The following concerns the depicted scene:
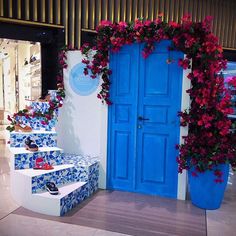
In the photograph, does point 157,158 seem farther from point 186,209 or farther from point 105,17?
point 105,17

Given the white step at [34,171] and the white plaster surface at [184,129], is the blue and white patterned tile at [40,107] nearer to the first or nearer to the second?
the white step at [34,171]

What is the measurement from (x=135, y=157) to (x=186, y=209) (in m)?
0.97

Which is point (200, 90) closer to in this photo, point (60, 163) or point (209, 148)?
point (209, 148)

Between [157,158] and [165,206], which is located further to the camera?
[157,158]

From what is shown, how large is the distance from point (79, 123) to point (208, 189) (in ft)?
6.99

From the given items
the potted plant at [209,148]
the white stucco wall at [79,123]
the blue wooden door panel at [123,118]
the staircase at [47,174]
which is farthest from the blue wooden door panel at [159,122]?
the staircase at [47,174]

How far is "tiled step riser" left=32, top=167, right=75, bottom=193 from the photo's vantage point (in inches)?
128

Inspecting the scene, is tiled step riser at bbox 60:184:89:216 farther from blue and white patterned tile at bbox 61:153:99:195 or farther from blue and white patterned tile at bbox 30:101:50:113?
blue and white patterned tile at bbox 30:101:50:113

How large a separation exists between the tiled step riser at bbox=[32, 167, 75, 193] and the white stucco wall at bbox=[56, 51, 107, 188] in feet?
1.77

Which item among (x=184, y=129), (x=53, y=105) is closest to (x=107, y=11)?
(x=53, y=105)

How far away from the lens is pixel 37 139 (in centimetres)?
400

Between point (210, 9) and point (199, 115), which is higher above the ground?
point (210, 9)

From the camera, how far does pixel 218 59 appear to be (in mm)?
3324

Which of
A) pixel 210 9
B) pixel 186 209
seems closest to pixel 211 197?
pixel 186 209
